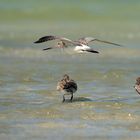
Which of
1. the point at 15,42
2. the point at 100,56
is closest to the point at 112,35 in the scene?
the point at 15,42

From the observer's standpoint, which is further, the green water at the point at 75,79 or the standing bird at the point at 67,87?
the standing bird at the point at 67,87

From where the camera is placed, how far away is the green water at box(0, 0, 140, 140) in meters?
10.3

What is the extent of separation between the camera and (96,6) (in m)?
35.5

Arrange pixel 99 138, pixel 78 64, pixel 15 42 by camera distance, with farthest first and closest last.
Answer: pixel 15 42 < pixel 78 64 < pixel 99 138

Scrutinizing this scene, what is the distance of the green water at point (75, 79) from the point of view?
33.7 ft

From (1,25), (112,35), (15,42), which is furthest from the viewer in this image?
(1,25)

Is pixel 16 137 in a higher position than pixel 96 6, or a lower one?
lower

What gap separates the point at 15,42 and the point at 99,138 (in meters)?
14.0

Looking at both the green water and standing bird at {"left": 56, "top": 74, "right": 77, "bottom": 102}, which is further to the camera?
standing bird at {"left": 56, "top": 74, "right": 77, "bottom": 102}

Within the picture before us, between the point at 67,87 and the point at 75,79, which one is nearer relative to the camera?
the point at 67,87

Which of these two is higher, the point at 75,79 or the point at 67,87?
the point at 75,79

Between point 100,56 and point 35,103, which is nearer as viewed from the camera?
point 35,103

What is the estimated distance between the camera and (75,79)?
50.3 ft

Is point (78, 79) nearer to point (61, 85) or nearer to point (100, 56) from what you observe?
point (61, 85)
